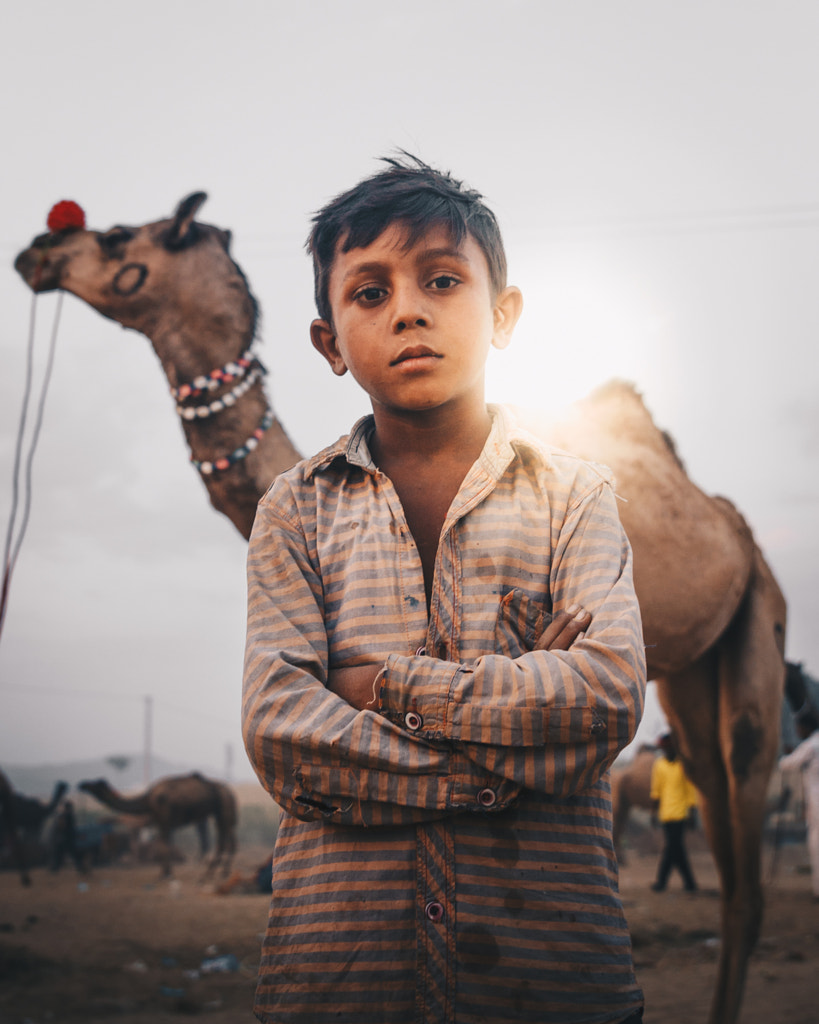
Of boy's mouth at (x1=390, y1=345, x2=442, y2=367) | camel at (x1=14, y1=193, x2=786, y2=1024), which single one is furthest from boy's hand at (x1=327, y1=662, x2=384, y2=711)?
camel at (x1=14, y1=193, x2=786, y2=1024)

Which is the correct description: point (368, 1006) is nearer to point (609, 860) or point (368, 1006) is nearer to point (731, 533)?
point (609, 860)

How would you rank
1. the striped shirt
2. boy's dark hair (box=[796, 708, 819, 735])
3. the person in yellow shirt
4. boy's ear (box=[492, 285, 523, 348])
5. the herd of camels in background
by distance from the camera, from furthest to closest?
1. the herd of camels in background
2. the person in yellow shirt
3. boy's dark hair (box=[796, 708, 819, 735])
4. boy's ear (box=[492, 285, 523, 348])
5. the striped shirt

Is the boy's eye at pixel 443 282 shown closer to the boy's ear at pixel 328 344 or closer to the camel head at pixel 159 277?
the boy's ear at pixel 328 344

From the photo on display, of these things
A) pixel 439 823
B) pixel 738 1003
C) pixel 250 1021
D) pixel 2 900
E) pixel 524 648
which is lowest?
pixel 2 900

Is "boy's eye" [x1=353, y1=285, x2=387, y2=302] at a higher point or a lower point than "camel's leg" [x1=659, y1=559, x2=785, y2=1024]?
higher

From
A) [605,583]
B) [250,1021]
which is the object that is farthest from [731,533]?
[250,1021]

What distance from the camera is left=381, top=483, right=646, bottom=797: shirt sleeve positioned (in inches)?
46.1

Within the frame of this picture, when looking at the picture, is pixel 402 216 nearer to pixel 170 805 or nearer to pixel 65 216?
pixel 65 216

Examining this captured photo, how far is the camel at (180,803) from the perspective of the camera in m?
13.5

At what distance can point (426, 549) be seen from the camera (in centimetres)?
143

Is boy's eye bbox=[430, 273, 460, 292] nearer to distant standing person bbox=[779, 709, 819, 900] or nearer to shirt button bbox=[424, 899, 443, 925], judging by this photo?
shirt button bbox=[424, 899, 443, 925]

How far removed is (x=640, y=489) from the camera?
125 inches

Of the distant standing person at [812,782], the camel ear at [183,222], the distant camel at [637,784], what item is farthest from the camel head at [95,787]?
the camel ear at [183,222]

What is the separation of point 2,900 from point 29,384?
26.7 feet
